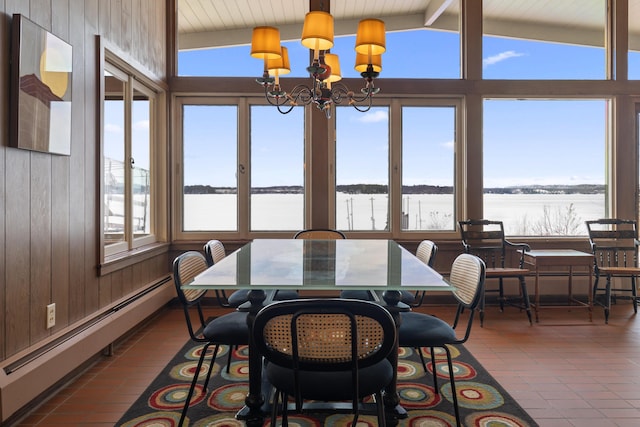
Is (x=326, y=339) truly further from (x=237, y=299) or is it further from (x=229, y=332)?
(x=237, y=299)

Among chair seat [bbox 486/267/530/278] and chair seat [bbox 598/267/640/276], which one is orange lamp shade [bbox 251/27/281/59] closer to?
chair seat [bbox 486/267/530/278]

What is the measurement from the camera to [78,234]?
2.66 metres

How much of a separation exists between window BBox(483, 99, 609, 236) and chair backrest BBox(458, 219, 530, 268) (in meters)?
0.40

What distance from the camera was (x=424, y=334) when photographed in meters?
2.01

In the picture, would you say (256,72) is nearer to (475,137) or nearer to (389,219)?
(389,219)

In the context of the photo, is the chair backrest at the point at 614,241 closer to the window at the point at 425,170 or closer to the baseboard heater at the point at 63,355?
the window at the point at 425,170

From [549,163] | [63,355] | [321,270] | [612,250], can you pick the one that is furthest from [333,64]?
[612,250]

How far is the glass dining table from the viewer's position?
1.66 m

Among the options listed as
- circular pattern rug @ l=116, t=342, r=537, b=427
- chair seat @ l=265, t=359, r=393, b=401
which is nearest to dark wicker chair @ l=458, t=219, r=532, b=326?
circular pattern rug @ l=116, t=342, r=537, b=427

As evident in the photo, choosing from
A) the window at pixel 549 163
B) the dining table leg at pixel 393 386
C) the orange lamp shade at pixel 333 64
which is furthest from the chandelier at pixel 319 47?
→ the window at pixel 549 163

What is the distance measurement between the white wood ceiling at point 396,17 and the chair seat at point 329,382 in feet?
12.8

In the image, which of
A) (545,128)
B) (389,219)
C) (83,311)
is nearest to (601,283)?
(545,128)

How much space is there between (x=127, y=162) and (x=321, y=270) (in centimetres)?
227

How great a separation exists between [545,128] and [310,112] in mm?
2552
